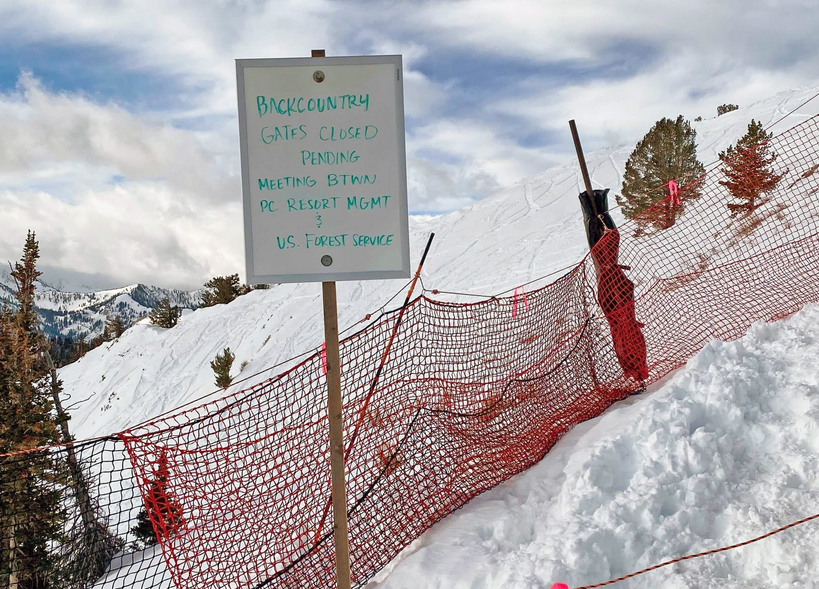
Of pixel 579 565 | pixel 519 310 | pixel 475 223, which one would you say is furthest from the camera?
pixel 475 223

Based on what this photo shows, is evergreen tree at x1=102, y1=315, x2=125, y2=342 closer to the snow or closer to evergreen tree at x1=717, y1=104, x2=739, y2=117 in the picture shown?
the snow

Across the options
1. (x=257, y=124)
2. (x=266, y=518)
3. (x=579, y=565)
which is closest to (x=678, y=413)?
(x=579, y=565)

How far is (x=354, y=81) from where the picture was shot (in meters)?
2.11

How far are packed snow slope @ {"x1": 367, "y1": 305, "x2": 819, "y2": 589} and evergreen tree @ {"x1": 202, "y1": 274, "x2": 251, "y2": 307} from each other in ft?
75.4

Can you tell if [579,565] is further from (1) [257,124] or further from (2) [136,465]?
(1) [257,124]

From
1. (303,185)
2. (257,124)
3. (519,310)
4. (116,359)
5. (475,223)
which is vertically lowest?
(116,359)

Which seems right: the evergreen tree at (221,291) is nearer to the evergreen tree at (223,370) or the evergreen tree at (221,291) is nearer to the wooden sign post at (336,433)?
the evergreen tree at (223,370)


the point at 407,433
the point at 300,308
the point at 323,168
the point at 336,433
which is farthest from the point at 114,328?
the point at 323,168

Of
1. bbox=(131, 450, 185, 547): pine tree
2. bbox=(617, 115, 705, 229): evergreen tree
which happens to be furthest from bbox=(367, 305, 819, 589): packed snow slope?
bbox=(617, 115, 705, 229): evergreen tree

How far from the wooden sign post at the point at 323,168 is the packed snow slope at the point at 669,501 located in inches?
52.7

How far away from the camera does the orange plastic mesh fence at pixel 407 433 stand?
270 cm

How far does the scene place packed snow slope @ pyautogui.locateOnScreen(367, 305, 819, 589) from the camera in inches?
88.9

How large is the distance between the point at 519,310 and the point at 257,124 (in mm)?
2909

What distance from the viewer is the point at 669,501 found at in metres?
2.54
